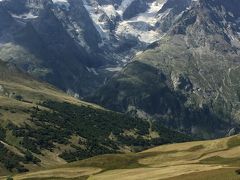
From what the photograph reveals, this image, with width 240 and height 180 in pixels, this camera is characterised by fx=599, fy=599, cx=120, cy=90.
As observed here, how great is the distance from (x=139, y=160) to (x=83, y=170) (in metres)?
20.9

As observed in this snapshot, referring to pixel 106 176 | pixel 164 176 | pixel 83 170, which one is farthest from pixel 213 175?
pixel 83 170

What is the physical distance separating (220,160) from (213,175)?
4052cm

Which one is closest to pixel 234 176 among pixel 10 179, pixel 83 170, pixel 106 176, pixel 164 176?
pixel 164 176

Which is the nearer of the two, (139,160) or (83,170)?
(83,170)

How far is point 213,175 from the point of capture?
111 metres

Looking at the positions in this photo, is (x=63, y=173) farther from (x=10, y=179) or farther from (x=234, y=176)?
(x=234, y=176)

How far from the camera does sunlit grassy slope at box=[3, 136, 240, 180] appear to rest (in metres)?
120

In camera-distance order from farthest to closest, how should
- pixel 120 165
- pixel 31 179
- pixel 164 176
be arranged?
pixel 120 165, pixel 31 179, pixel 164 176

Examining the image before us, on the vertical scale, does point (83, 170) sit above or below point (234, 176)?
below

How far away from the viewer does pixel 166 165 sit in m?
150

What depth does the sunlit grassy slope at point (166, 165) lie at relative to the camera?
11975cm

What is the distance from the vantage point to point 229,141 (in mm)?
187750

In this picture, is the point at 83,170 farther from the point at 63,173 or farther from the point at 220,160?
the point at 220,160

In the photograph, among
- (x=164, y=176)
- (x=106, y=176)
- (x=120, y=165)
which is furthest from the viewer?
(x=120, y=165)
